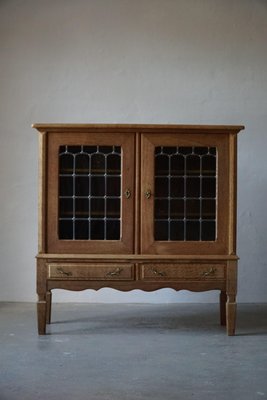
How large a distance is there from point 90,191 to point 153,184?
0.35 metres

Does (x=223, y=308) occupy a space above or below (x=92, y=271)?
below

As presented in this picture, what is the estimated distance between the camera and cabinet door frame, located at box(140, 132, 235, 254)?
3635 millimetres

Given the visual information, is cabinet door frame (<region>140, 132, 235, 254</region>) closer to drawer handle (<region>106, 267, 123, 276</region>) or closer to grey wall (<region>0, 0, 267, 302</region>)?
drawer handle (<region>106, 267, 123, 276</region>)

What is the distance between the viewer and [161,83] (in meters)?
4.57

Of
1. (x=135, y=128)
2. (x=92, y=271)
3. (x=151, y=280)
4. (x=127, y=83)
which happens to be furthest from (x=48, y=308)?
(x=127, y=83)

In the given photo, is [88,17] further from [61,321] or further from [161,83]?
[61,321]

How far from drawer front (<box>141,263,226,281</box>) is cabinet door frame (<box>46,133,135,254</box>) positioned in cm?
16

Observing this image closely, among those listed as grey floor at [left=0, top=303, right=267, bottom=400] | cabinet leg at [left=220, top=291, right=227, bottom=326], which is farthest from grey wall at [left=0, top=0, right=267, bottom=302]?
cabinet leg at [left=220, top=291, right=227, bottom=326]

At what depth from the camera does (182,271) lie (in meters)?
3.64

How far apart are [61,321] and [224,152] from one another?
4.65 ft

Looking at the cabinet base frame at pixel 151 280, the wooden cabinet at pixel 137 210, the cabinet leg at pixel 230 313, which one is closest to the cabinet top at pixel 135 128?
the wooden cabinet at pixel 137 210

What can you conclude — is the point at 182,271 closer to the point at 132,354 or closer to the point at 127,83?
the point at 132,354

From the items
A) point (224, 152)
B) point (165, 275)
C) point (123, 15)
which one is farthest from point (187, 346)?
point (123, 15)

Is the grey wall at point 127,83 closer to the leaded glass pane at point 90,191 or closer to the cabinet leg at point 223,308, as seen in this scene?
the cabinet leg at point 223,308
